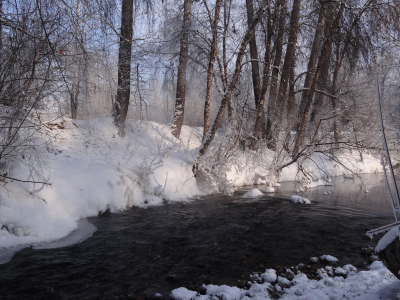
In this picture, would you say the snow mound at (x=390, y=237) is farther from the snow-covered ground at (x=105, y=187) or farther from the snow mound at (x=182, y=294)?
the snow mound at (x=182, y=294)

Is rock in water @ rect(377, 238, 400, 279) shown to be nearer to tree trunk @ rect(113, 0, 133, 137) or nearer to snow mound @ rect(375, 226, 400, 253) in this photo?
snow mound @ rect(375, 226, 400, 253)

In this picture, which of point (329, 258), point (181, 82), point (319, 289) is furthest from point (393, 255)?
point (181, 82)

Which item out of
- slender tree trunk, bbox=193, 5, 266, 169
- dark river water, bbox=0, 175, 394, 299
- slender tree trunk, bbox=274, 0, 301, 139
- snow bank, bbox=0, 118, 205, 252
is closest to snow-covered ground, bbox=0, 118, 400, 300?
snow bank, bbox=0, 118, 205, 252

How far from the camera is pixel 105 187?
6.91m

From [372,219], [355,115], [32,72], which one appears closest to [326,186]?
[355,115]

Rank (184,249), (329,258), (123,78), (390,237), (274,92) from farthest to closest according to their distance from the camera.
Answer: (274,92), (123,78), (184,249), (329,258), (390,237)

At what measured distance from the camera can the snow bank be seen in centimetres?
496

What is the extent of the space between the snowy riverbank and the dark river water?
49 cm

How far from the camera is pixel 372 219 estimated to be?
6574 mm

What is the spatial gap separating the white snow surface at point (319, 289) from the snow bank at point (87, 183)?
10.3 feet

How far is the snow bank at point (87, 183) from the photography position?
496cm

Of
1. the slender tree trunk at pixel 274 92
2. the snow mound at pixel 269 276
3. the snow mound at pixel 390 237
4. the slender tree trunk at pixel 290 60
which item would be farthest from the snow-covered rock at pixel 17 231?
the slender tree trunk at pixel 290 60

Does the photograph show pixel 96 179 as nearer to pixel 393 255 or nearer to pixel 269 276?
pixel 269 276

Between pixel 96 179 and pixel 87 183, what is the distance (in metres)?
0.29
